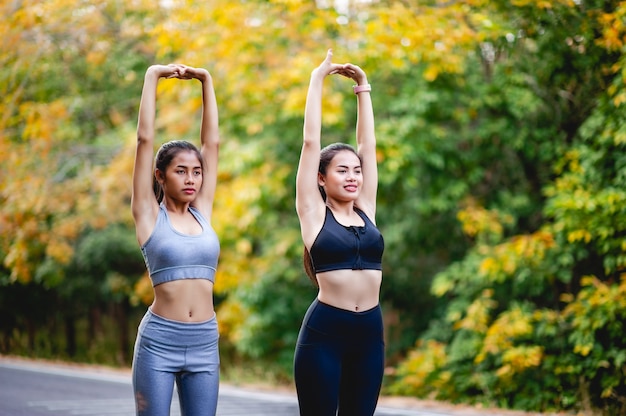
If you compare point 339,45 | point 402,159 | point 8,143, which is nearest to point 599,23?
point 402,159

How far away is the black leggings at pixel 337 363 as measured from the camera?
343cm

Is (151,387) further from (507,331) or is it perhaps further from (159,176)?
(507,331)

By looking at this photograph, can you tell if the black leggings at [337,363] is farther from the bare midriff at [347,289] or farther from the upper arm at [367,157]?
the upper arm at [367,157]

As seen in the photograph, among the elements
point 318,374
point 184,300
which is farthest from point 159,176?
point 318,374

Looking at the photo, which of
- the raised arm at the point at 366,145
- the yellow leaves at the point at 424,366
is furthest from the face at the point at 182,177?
the yellow leaves at the point at 424,366

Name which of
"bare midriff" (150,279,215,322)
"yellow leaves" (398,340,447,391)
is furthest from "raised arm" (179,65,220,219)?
"yellow leaves" (398,340,447,391)

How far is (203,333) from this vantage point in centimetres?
346

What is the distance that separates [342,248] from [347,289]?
0.20m

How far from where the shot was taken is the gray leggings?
3334 millimetres

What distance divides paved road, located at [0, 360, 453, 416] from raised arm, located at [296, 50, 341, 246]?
421 centimetres

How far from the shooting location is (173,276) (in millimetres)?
3465

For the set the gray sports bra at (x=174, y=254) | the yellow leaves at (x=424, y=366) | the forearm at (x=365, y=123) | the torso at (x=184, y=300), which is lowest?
the yellow leaves at (x=424, y=366)

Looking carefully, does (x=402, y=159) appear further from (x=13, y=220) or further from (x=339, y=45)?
(x=13, y=220)

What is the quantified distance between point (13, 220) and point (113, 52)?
377 centimetres
